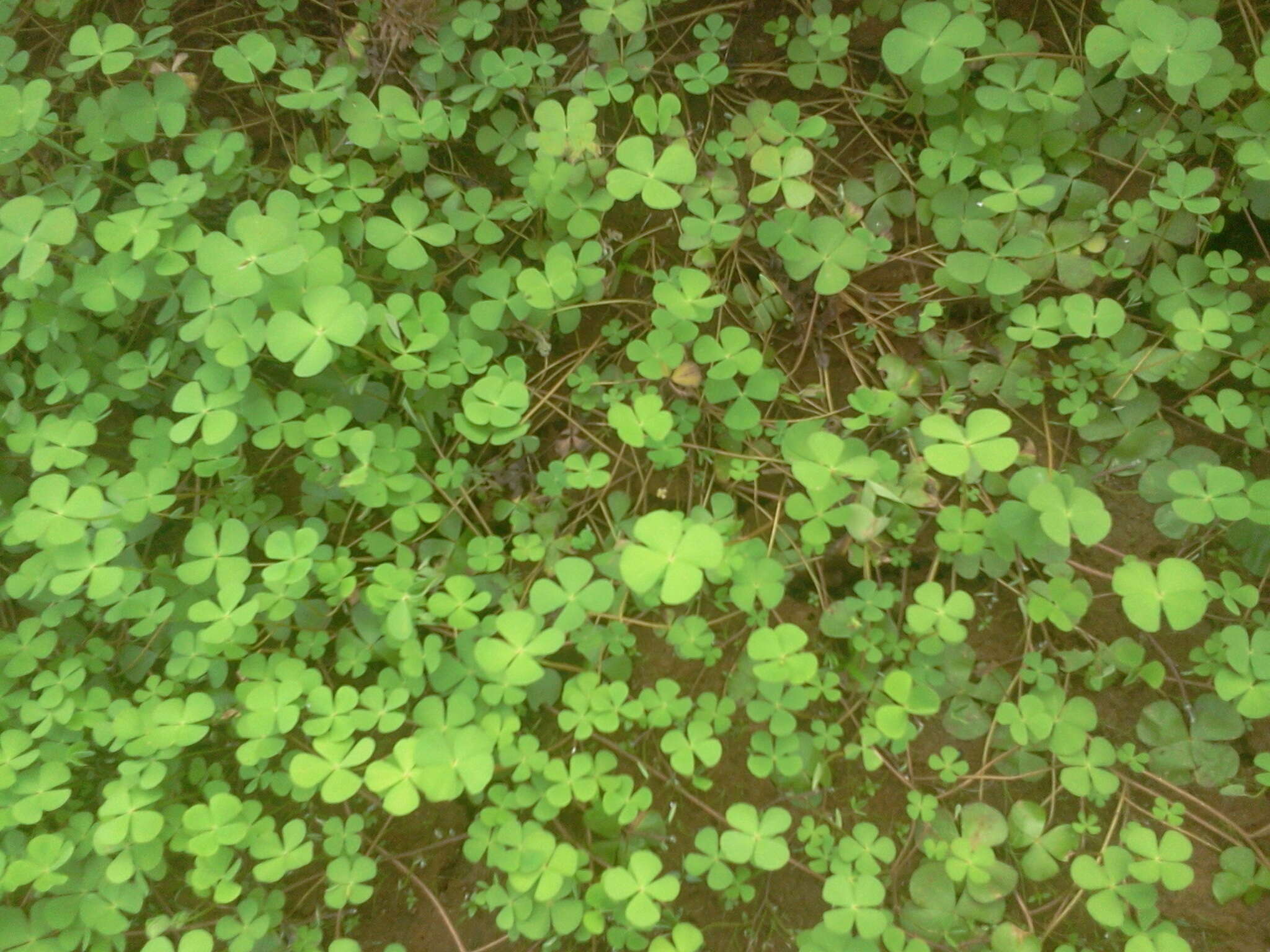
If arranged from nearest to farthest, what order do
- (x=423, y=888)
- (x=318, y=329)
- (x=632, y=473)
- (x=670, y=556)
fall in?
(x=670, y=556) < (x=318, y=329) < (x=423, y=888) < (x=632, y=473)

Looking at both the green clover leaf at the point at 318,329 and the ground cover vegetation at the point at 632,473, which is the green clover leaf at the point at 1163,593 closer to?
the ground cover vegetation at the point at 632,473

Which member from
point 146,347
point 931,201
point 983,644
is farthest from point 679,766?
point 146,347

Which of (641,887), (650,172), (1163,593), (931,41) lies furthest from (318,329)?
(1163,593)

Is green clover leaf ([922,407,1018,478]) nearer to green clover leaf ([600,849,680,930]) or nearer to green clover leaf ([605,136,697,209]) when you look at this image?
green clover leaf ([605,136,697,209])

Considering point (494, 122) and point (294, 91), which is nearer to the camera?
point (494, 122)

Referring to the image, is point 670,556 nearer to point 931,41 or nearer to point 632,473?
point 632,473

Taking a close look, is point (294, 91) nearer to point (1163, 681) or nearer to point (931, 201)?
point (931, 201)

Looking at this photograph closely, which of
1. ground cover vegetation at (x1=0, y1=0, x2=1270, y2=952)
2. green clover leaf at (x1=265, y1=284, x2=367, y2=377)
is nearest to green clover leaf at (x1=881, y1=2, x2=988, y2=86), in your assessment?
ground cover vegetation at (x1=0, y1=0, x2=1270, y2=952)

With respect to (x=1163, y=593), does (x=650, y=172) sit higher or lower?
higher
